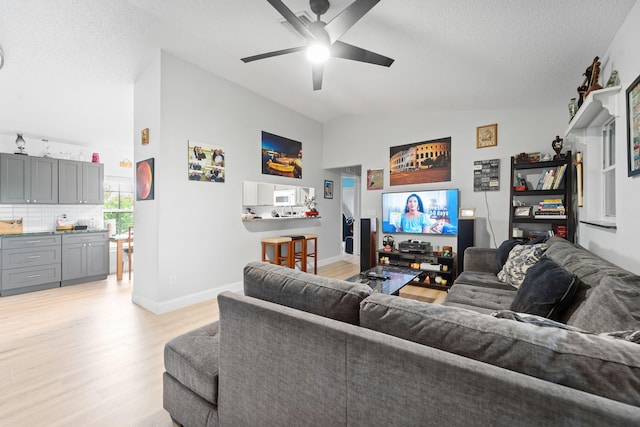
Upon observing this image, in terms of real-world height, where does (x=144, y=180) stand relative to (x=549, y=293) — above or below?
above

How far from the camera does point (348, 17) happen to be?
Answer: 1875 millimetres

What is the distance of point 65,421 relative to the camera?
1.52 m

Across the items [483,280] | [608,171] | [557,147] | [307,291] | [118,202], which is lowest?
[483,280]

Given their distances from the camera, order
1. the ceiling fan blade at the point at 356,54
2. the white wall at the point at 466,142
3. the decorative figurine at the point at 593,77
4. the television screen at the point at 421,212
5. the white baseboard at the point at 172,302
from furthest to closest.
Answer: the television screen at the point at 421,212
the white wall at the point at 466,142
the white baseboard at the point at 172,302
the ceiling fan blade at the point at 356,54
the decorative figurine at the point at 593,77

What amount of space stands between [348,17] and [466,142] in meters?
3.02

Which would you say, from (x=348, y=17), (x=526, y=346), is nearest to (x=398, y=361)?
(x=526, y=346)

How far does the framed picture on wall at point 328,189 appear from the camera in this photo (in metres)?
5.79

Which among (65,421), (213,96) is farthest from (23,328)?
(213,96)

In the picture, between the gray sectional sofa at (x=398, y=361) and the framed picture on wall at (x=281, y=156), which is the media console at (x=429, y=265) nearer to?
the framed picture on wall at (x=281, y=156)

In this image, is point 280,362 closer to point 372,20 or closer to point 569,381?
point 569,381

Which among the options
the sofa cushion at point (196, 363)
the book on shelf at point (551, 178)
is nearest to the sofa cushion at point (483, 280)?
the book on shelf at point (551, 178)

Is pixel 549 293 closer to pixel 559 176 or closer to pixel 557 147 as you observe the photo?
A: pixel 559 176

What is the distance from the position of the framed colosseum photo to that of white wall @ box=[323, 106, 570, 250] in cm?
8

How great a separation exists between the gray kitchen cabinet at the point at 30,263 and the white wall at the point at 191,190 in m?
1.79
